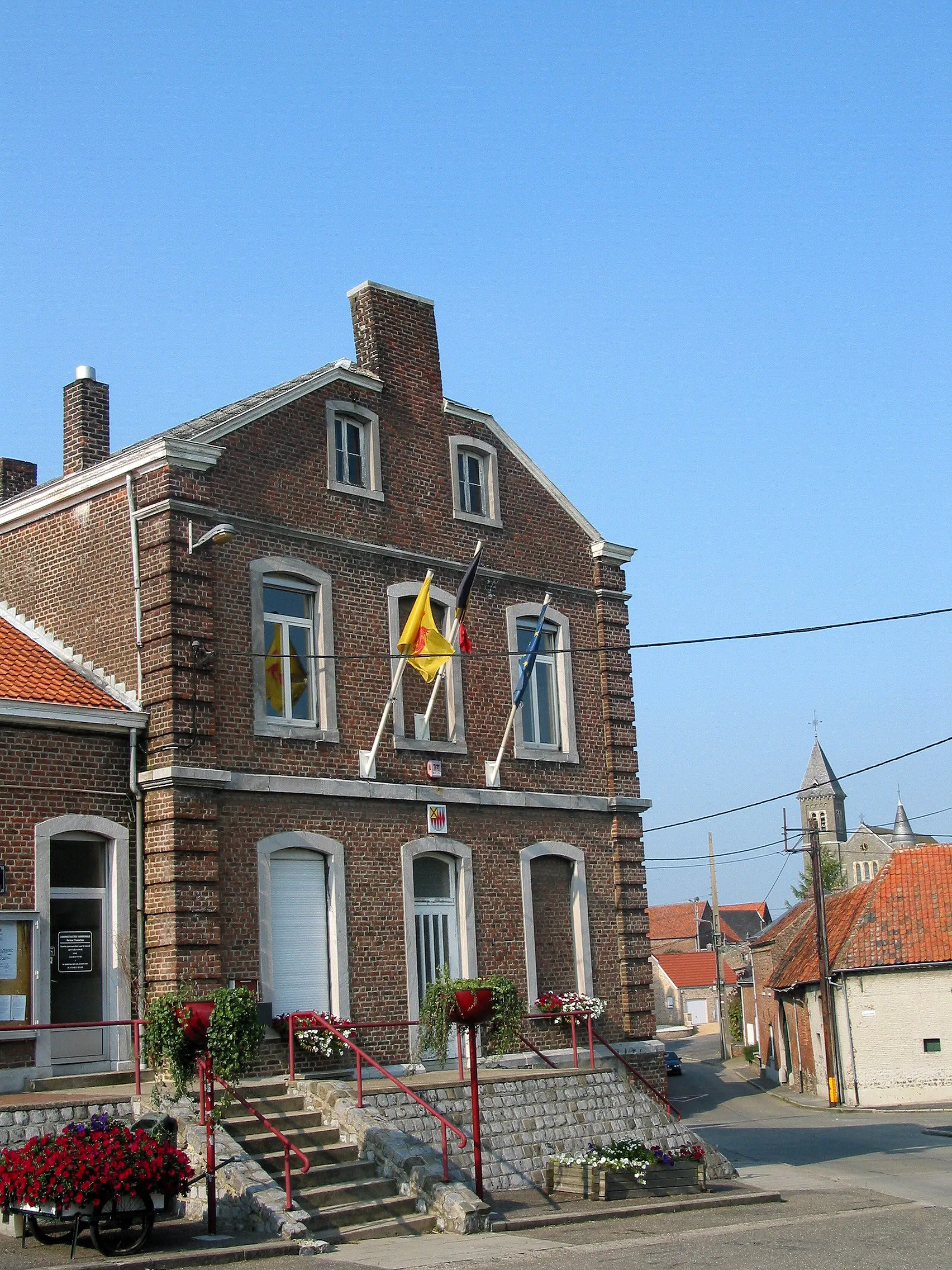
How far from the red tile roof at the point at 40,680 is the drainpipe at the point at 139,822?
52cm

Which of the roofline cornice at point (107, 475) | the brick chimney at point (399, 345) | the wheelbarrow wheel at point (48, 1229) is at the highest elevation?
the brick chimney at point (399, 345)

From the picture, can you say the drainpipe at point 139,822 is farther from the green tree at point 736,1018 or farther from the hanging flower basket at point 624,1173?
the green tree at point 736,1018

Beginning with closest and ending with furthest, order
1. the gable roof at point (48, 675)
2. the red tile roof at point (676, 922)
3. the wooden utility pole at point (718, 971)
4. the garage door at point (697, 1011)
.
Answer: the gable roof at point (48, 675)
the wooden utility pole at point (718, 971)
the garage door at point (697, 1011)
the red tile roof at point (676, 922)

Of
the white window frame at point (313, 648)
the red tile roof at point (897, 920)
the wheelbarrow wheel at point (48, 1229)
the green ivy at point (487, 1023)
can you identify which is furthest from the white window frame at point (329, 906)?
the red tile roof at point (897, 920)

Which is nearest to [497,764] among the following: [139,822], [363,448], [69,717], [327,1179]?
[363,448]

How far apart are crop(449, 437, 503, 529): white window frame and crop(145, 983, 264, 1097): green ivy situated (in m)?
9.65

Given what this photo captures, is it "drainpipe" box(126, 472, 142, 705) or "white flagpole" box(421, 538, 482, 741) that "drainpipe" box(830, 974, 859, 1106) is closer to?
"white flagpole" box(421, 538, 482, 741)

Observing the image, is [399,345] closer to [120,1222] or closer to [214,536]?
[214,536]

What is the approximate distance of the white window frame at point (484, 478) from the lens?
22.1 m

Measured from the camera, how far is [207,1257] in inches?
469

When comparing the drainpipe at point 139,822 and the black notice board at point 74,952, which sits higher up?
the drainpipe at point 139,822

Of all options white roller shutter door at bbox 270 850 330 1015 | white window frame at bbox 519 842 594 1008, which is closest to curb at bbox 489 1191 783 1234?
white roller shutter door at bbox 270 850 330 1015

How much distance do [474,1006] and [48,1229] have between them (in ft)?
15.9

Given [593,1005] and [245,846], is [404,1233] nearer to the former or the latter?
[245,846]
